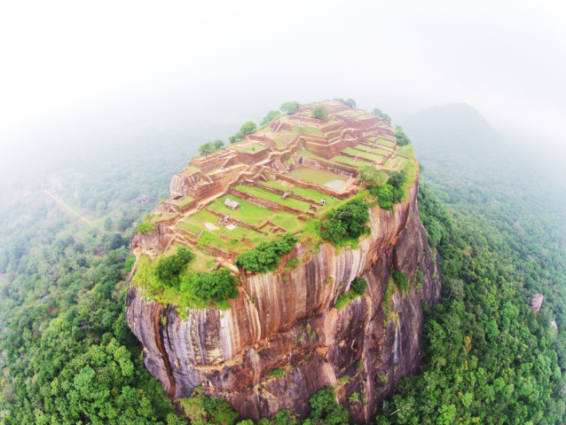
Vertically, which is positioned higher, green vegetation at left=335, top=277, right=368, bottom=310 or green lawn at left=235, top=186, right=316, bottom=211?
green lawn at left=235, top=186, right=316, bottom=211

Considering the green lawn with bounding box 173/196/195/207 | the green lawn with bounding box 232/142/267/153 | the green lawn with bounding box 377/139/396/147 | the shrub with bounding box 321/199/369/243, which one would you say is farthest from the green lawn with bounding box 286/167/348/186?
the green lawn with bounding box 377/139/396/147

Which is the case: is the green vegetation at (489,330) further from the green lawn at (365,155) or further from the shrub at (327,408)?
the green lawn at (365,155)

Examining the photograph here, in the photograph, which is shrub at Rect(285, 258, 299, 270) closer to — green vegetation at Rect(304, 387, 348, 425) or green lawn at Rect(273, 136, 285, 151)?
green vegetation at Rect(304, 387, 348, 425)

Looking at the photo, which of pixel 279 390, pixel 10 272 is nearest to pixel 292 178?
pixel 279 390

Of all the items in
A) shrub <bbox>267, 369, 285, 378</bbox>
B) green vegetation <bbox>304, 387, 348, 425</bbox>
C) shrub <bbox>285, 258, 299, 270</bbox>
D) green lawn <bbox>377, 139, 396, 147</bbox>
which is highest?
green lawn <bbox>377, 139, 396, 147</bbox>

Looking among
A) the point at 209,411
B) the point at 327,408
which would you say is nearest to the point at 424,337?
the point at 327,408

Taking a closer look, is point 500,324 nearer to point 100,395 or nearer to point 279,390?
point 279,390
